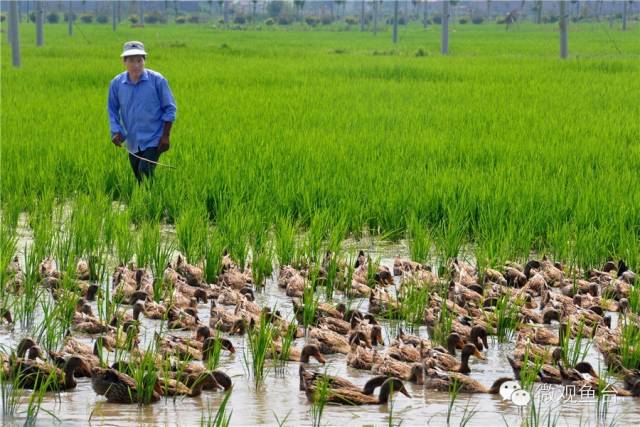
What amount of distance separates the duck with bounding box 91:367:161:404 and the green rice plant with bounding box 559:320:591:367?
71.5 inches

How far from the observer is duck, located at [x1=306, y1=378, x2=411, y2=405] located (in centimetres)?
455

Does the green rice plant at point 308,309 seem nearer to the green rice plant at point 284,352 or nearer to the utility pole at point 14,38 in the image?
the green rice plant at point 284,352

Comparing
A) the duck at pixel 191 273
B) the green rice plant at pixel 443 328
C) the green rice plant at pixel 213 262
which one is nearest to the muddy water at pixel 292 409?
the green rice plant at pixel 443 328

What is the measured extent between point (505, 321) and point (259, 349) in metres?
1.45

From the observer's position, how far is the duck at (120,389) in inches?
178

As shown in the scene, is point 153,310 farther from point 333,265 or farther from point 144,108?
point 144,108

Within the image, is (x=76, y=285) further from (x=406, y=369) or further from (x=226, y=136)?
(x=226, y=136)

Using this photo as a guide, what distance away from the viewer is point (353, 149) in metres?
11.4

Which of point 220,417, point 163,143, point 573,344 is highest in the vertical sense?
point 163,143

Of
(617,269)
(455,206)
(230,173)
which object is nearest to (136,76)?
(230,173)

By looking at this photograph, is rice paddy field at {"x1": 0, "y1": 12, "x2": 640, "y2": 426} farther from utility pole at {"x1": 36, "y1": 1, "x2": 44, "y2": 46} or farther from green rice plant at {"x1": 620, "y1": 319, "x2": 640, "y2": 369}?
utility pole at {"x1": 36, "y1": 1, "x2": 44, "y2": 46}

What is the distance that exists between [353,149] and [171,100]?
2.74 metres

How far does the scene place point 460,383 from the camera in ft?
15.7

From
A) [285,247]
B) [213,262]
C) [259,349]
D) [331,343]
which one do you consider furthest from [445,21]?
[259,349]
